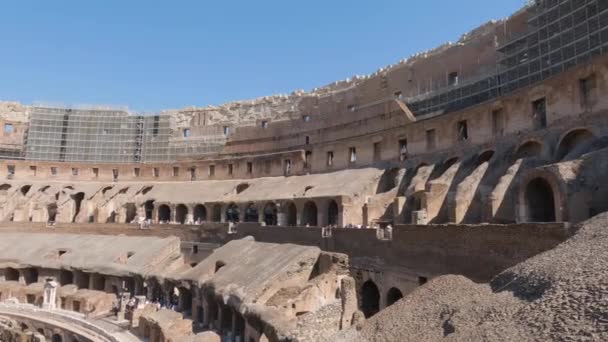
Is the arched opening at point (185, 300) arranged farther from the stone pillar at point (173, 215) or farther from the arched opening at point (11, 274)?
the arched opening at point (11, 274)

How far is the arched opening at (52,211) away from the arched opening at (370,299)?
3142 cm

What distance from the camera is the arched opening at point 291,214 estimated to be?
29.9m

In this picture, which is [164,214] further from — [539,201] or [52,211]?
[539,201]

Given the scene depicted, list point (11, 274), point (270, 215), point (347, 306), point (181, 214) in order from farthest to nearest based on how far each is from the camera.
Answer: point (181, 214), point (270, 215), point (11, 274), point (347, 306)

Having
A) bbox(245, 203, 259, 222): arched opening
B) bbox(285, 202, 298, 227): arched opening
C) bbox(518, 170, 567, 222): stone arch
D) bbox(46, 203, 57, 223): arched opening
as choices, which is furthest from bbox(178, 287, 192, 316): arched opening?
bbox(46, 203, 57, 223): arched opening

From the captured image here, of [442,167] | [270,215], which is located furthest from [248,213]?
[442,167]

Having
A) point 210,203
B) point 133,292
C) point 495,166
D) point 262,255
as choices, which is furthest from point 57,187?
point 495,166

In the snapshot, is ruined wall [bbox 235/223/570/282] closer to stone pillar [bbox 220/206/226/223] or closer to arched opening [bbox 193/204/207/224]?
stone pillar [bbox 220/206/226/223]

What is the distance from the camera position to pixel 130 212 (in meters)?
39.6

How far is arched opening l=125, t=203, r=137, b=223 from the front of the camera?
39.2m

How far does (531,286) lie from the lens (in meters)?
9.11

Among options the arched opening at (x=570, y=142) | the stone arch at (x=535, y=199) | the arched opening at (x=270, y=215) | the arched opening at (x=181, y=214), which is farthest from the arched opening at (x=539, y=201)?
the arched opening at (x=181, y=214)

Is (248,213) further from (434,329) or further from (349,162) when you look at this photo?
(434,329)

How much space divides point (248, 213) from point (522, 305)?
27971 millimetres
